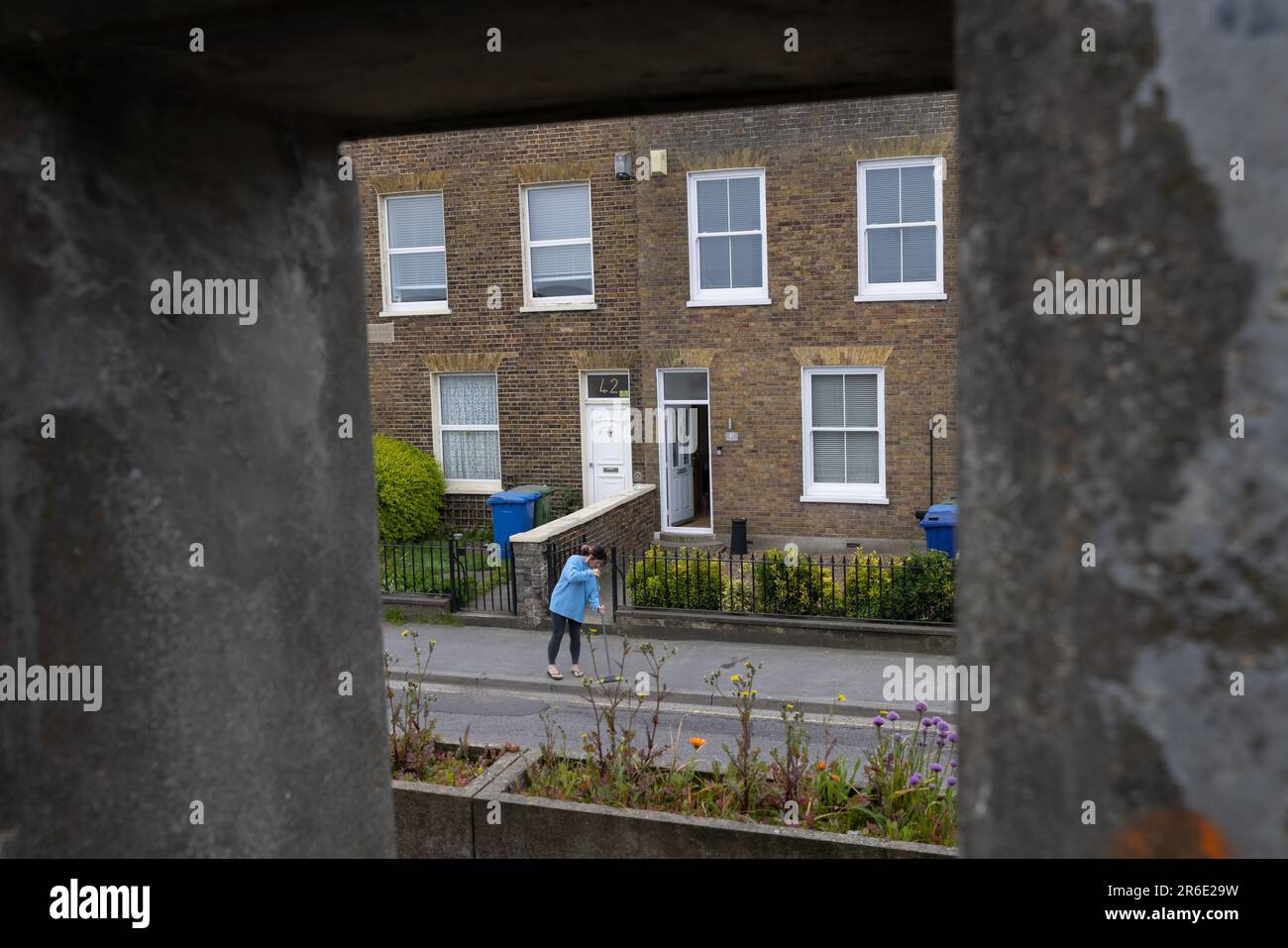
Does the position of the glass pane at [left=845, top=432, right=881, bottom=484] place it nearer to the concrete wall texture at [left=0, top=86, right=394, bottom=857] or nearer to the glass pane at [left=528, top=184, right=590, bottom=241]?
the glass pane at [left=528, top=184, right=590, bottom=241]

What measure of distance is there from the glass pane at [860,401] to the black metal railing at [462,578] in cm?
594

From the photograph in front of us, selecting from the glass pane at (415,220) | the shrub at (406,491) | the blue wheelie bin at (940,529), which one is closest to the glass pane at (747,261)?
the blue wheelie bin at (940,529)

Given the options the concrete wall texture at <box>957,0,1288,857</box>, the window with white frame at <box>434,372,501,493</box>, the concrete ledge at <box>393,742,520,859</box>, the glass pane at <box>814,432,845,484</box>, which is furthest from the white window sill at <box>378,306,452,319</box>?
the concrete wall texture at <box>957,0,1288,857</box>

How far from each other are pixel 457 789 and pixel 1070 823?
16.6 feet

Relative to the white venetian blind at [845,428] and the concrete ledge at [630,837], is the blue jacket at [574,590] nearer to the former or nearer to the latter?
the concrete ledge at [630,837]

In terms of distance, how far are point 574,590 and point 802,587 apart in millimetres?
3085

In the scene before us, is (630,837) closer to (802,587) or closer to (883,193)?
(802,587)

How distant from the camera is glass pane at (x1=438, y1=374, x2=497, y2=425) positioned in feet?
62.8

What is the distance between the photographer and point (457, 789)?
593 cm

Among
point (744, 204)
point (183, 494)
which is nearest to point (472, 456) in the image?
point (744, 204)

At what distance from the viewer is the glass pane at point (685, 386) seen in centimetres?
1795

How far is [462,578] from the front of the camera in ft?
49.7

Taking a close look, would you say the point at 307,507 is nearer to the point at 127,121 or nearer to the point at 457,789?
the point at 127,121
